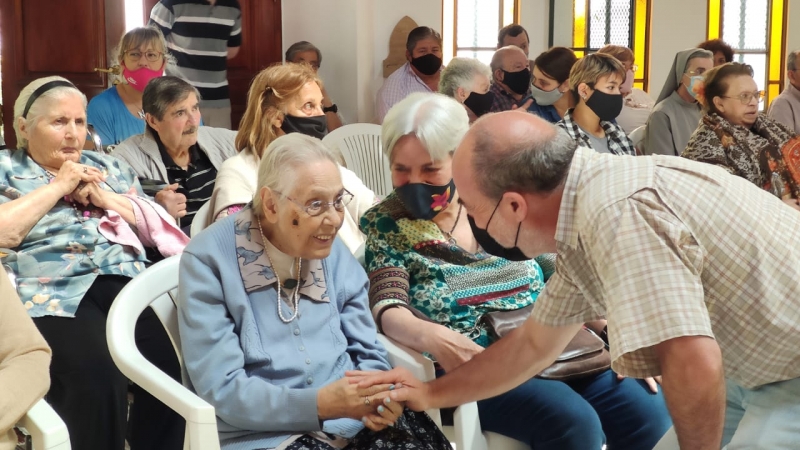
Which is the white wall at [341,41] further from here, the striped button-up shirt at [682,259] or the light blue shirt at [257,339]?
the striped button-up shirt at [682,259]

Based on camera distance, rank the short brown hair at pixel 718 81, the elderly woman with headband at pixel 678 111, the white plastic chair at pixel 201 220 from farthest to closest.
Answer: the elderly woman with headband at pixel 678 111
the short brown hair at pixel 718 81
the white plastic chair at pixel 201 220

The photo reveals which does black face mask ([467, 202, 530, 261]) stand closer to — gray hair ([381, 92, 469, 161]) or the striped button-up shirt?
the striped button-up shirt

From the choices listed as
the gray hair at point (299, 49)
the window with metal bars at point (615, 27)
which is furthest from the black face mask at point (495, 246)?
the window with metal bars at point (615, 27)

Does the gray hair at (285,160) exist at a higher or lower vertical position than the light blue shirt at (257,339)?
higher

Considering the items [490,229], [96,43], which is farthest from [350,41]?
[490,229]

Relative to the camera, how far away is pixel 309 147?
219 centimetres

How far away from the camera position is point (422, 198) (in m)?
2.49

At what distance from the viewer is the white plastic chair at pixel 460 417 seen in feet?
7.29

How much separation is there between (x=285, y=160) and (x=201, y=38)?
3675 millimetres

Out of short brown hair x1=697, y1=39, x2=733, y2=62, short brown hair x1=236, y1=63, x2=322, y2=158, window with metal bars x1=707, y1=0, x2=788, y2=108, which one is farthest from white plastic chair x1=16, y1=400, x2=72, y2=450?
window with metal bars x1=707, y1=0, x2=788, y2=108

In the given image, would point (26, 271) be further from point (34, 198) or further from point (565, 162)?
point (565, 162)

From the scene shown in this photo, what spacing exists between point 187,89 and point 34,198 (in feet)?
3.93

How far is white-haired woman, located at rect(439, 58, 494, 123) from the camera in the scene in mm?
5027

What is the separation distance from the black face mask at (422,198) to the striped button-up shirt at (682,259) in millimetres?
760
